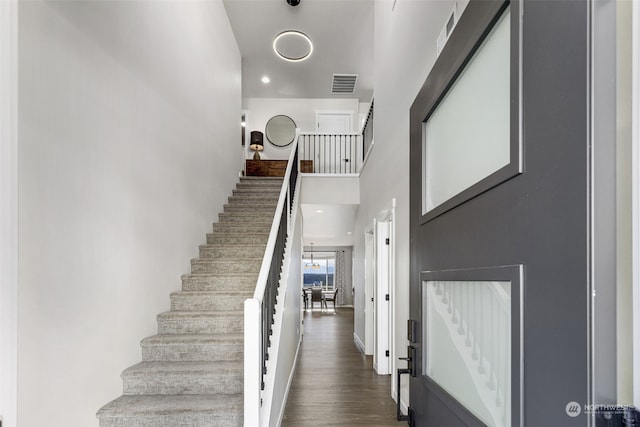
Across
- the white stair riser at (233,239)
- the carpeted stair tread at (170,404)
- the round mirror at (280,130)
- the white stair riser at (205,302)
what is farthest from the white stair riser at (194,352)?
the round mirror at (280,130)

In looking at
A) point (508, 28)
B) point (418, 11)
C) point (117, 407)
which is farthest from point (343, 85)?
point (508, 28)

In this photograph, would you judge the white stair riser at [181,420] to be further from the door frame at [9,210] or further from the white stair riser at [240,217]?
the white stair riser at [240,217]

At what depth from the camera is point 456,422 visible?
1005mm

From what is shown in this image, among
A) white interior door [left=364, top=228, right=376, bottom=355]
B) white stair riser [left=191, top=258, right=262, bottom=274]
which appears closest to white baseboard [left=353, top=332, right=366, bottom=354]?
white interior door [left=364, top=228, right=376, bottom=355]

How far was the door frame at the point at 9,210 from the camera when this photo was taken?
144 centimetres

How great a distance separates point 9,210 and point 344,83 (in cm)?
820

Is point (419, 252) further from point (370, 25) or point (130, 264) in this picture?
point (370, 25)

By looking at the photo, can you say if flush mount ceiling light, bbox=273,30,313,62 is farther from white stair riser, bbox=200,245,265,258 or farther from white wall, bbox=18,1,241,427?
white stair riser, bbox=200,245,265,258

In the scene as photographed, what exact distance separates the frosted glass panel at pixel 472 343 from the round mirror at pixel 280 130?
872 cm

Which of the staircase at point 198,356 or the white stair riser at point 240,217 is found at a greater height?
the white stair riser at point 240,217

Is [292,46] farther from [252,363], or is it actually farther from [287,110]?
[252,363]

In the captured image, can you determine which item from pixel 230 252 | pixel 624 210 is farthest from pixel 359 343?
pixel 624 210

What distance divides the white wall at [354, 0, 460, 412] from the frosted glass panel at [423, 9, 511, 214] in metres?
1.42

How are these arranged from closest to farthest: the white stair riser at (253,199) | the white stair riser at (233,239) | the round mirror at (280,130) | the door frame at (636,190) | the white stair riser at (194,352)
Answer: the door frame at (636,190)
the white stair riser at (194,352)
the white stair riser at (233,239)
the white stair riser at (253,199)
the round mirror at (280,130)
